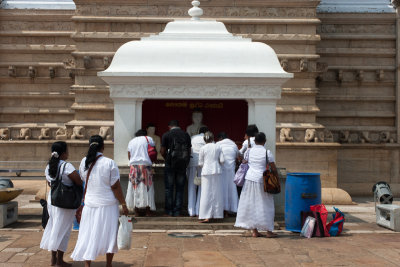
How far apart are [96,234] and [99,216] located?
238 millimetres

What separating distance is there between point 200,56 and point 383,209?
196 inches

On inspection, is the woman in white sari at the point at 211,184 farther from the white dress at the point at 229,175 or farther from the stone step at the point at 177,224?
the white dress at the point at 229,175

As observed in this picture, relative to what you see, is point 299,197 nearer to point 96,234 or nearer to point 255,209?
point 255,209

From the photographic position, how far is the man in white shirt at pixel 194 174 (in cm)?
1224

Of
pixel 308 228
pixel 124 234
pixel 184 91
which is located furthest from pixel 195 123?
pixel 124 234

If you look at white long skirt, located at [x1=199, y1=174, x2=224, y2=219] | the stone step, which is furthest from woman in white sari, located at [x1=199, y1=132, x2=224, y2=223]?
the stone step

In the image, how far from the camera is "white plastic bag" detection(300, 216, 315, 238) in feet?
36.6

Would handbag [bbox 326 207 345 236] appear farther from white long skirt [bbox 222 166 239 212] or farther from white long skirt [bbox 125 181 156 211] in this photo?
white long skirt [bbox 125 181 156 211]

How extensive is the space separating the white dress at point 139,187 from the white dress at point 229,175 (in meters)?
1.47

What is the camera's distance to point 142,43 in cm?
1338

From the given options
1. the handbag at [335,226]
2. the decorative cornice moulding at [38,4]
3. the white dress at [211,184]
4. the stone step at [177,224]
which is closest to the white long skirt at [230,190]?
the stone step at [177,224]

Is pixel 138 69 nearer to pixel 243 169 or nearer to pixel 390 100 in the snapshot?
pixel 243 169

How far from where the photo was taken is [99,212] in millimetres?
8125

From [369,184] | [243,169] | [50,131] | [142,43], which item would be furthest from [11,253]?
[369,184]
